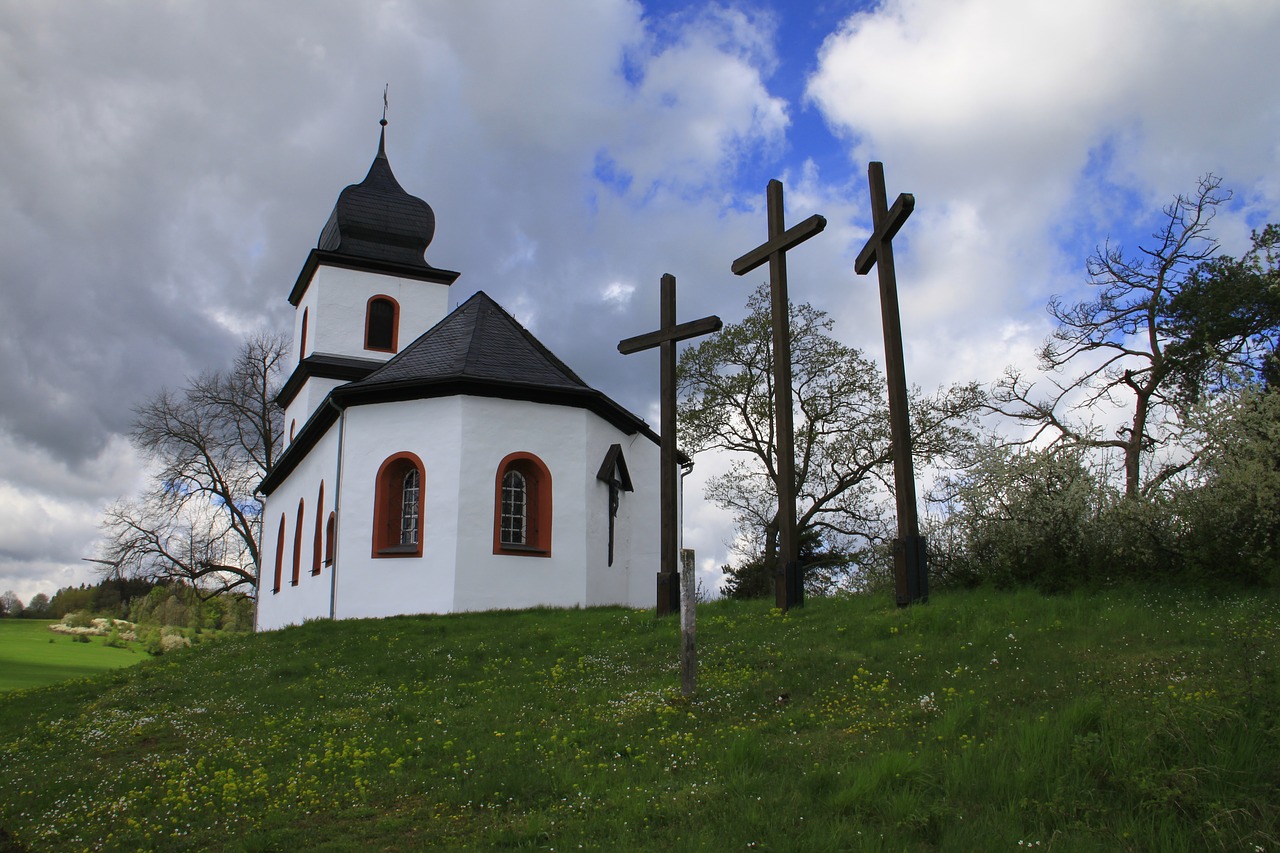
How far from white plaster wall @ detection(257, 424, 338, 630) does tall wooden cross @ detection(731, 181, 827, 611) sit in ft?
32.8

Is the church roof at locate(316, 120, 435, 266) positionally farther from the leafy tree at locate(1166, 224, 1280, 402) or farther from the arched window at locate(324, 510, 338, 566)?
the leafy tree at locate(1166, 224, 1280, 402)

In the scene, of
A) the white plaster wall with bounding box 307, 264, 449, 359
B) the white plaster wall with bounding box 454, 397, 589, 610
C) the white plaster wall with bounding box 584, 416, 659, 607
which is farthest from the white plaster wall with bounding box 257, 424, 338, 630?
the white plaster wall with bounding box 584, 416, 659, 607

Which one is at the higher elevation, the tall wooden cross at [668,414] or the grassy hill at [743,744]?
the tall wooden cross at [668,414]

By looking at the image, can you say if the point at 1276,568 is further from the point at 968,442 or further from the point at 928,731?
the point at 968,442

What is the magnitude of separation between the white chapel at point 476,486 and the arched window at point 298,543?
3.35 ft

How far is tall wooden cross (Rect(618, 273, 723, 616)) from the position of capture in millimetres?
13602

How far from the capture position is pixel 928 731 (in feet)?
21.8

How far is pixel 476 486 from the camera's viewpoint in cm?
1770

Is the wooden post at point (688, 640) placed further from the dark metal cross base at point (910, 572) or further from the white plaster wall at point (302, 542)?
Answer: the white plaster wall at point (302, 542)

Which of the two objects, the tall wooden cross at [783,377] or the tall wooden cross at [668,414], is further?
the tall wooden cross at [668,414]

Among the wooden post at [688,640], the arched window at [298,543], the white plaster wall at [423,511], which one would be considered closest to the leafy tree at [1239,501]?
the wooden post at [688,640]

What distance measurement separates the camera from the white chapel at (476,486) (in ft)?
57.6

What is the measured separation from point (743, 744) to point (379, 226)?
24596mm

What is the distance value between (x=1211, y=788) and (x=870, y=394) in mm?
22275
